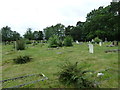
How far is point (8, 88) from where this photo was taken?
2.97m

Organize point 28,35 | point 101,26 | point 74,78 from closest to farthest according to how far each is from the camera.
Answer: point 74,78, point 101,26, point 28,35

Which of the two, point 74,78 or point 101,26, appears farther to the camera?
point 101,26

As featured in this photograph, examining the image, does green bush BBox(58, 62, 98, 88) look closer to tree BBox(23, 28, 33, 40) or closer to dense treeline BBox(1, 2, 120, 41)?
dense treeline BBox(1, 2, 120, 41)

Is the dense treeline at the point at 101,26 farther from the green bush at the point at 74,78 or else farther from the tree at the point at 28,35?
the green bush at the point at 74,78

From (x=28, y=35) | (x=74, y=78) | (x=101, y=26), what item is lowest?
(x=74, y=78)

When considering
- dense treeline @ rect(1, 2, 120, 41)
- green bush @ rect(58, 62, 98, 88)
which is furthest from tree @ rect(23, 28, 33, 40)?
green bush @ rect(58, 62, 98, 88)

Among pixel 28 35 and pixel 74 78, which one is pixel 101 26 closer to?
pixel 28 35

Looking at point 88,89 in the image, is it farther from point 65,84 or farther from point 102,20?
point 102,20

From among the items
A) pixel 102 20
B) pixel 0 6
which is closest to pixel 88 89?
pixel 0 6

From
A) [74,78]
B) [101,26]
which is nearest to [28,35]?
[101,26]

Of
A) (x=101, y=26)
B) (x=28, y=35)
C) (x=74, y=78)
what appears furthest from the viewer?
(x=28, y=35)

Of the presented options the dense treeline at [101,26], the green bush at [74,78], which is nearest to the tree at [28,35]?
the dense treeline at [101,26]

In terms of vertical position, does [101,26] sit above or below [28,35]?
above

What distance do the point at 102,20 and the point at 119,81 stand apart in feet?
97.1
